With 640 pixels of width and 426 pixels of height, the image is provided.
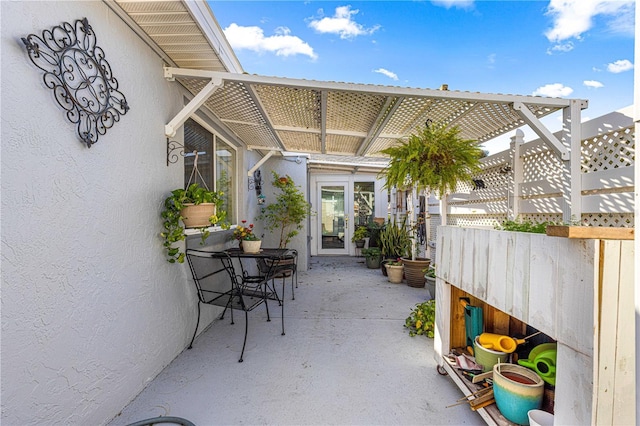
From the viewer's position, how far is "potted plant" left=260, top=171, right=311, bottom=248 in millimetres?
5430

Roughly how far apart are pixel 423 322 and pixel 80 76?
307 centimetres

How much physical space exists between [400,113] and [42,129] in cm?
267

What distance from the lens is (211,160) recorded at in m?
3.30

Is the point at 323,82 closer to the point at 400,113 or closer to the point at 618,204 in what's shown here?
the point at 400,113

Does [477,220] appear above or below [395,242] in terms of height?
above

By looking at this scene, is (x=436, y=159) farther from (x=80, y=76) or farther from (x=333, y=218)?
(x=333, y=218)

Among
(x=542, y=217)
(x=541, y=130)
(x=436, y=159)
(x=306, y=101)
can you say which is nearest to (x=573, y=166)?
(x=541, y=130)

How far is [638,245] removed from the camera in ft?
2.72

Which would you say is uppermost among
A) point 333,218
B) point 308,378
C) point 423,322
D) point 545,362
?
point 333,218

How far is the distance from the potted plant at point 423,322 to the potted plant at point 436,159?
115 centimetres

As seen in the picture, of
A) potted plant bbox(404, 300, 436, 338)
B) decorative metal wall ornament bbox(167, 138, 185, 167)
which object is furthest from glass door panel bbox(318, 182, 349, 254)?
decorative metal wall ornament bbox(167, 138, 185, 167)

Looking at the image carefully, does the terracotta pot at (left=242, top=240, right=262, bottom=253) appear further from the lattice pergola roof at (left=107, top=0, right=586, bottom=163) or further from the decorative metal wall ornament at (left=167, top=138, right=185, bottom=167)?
the lattice pergola roof at (left=107, top=0, right=586, bottom=163)

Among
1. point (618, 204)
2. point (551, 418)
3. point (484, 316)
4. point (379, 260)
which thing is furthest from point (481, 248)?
point (379, 260)

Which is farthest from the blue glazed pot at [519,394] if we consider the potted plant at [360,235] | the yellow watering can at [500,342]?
the potted plant at [360,235]
